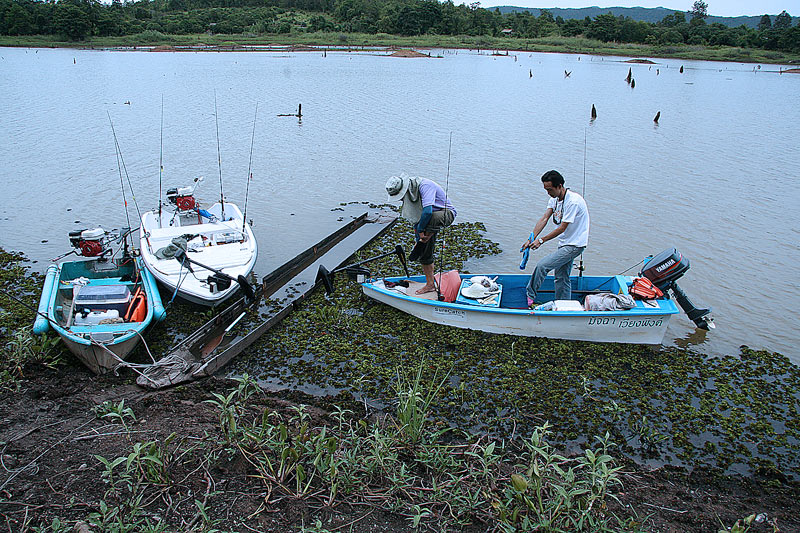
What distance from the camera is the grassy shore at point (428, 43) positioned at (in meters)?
61.3

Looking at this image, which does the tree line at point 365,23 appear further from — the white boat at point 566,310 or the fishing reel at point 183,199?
the white boat at point 566,310

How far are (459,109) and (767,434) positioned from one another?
906 inches

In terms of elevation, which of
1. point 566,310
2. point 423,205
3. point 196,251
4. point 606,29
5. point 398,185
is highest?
point 606,29

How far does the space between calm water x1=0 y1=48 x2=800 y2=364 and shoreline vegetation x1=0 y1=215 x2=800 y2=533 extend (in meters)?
1.97

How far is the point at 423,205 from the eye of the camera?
683 cm

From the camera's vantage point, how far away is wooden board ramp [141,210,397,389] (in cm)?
595

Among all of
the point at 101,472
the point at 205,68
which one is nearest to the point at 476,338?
the point at 101,472

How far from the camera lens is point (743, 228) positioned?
1178 cm

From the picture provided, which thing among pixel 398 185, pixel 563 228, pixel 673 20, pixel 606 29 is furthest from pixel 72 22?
pixel 673 20

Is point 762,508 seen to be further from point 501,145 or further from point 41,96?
point 41,96

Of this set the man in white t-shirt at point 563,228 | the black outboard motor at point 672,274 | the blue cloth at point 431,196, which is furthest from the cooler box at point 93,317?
the black outboard motor at point 672,274

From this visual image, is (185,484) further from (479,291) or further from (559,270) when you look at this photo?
(559,270)

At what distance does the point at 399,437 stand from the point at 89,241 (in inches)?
225

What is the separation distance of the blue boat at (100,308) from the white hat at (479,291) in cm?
397
